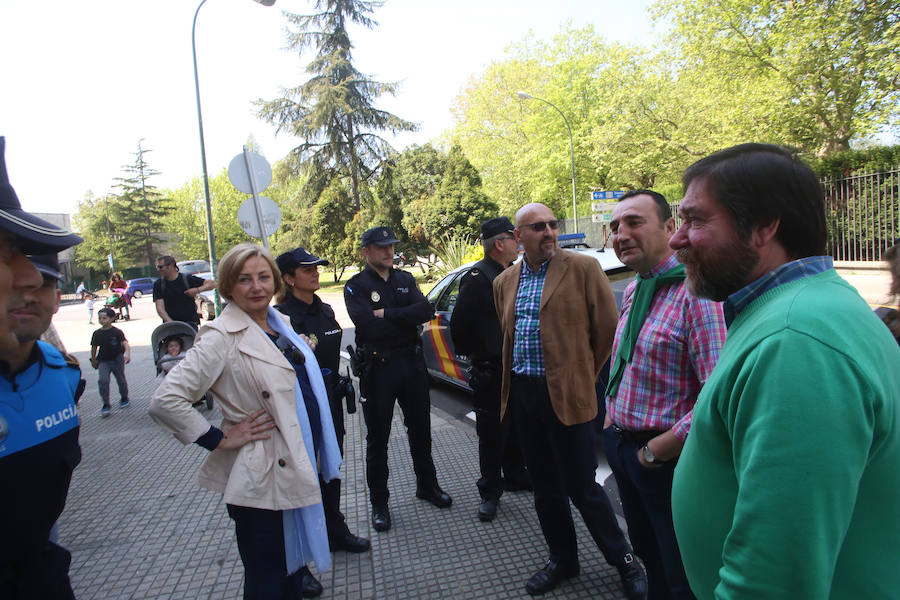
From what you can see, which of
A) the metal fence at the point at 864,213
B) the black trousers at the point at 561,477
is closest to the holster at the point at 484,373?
the black trousers at the point at 561,477

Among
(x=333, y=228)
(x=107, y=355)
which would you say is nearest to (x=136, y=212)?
(x=333, y=228)

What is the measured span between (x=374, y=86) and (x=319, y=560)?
28967 millimetres

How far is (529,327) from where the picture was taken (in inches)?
118

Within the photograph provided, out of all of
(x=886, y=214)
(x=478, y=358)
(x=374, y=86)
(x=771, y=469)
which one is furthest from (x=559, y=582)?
(x=374, y=86)

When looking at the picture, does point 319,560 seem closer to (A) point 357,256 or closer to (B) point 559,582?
(B) point 559,582

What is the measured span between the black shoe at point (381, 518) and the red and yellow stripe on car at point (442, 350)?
2714 millimetres

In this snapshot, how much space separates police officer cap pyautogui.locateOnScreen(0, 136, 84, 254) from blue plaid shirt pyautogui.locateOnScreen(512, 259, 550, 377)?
7.18 feet

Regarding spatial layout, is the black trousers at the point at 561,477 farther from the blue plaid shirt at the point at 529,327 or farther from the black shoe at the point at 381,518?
the black shoe at the point at 381,518

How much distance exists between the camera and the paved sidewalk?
9.88 ft

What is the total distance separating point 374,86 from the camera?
28.2 metres

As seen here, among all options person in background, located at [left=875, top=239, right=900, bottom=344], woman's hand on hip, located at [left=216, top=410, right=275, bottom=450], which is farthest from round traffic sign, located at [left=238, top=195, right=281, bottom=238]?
person in background, located at [left=875, top=239, right=900, bottom=344]

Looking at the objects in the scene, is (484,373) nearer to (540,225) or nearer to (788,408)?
(540,225)

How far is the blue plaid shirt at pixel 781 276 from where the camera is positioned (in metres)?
1.04

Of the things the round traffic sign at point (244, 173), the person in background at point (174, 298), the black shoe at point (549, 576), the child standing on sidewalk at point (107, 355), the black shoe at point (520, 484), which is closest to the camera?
the black shoe at point (549, 576)
